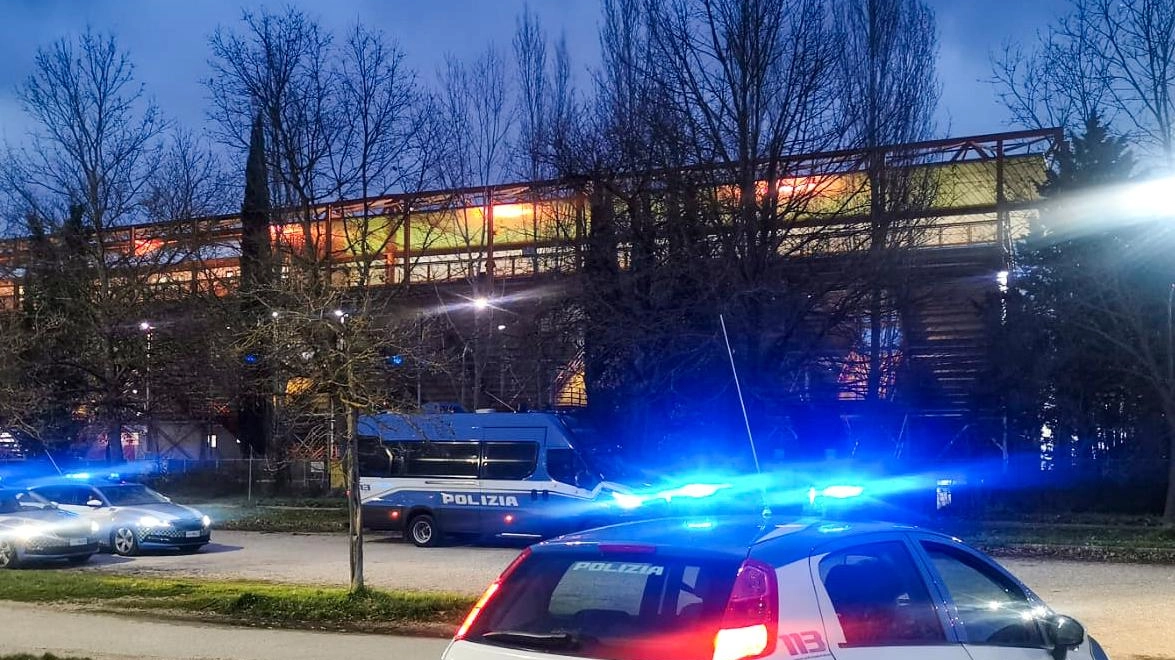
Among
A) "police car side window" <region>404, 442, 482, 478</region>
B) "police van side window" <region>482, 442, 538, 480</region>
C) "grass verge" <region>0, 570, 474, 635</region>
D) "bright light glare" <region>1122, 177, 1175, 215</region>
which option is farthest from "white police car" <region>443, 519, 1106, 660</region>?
"bright light glare" <region>1122, 177, 1175, 215</region>

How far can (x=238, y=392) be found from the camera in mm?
37750

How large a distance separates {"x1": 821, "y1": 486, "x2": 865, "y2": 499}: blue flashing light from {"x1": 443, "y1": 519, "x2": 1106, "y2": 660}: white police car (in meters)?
11.6

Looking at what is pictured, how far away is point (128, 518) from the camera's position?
22.2 meters

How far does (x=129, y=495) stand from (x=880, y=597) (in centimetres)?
2126

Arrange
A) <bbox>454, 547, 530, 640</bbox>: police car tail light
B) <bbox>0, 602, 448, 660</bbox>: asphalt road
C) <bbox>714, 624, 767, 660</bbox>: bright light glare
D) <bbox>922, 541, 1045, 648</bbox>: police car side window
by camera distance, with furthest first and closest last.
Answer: <bbox>0, 602, 448, 660</bbox>: asphalt road → <bbox>922, 541, 1045, 648</bbox>: police car side window → <bbox>454, 547, 530, 640</bbox>: police car tail light → <bbox>714, 624, 767, 660</bbox>: bright light glare

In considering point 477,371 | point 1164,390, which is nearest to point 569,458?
point 477,371

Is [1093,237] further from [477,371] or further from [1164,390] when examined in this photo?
[477,371]

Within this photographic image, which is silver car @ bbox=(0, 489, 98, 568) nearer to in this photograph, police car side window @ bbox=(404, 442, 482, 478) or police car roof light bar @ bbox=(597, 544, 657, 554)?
police car side window @ bbox=(404, 442, 482, 478)

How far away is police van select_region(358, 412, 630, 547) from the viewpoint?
74.2 feet

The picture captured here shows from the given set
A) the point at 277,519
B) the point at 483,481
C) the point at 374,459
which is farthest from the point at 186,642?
the point at 277,519

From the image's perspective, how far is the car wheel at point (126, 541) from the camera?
22031mm

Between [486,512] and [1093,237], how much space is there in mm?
16525

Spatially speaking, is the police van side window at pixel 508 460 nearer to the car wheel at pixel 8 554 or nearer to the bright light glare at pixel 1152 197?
the car wheel at pixel 8 554

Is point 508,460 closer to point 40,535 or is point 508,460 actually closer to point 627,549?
point 40,535
